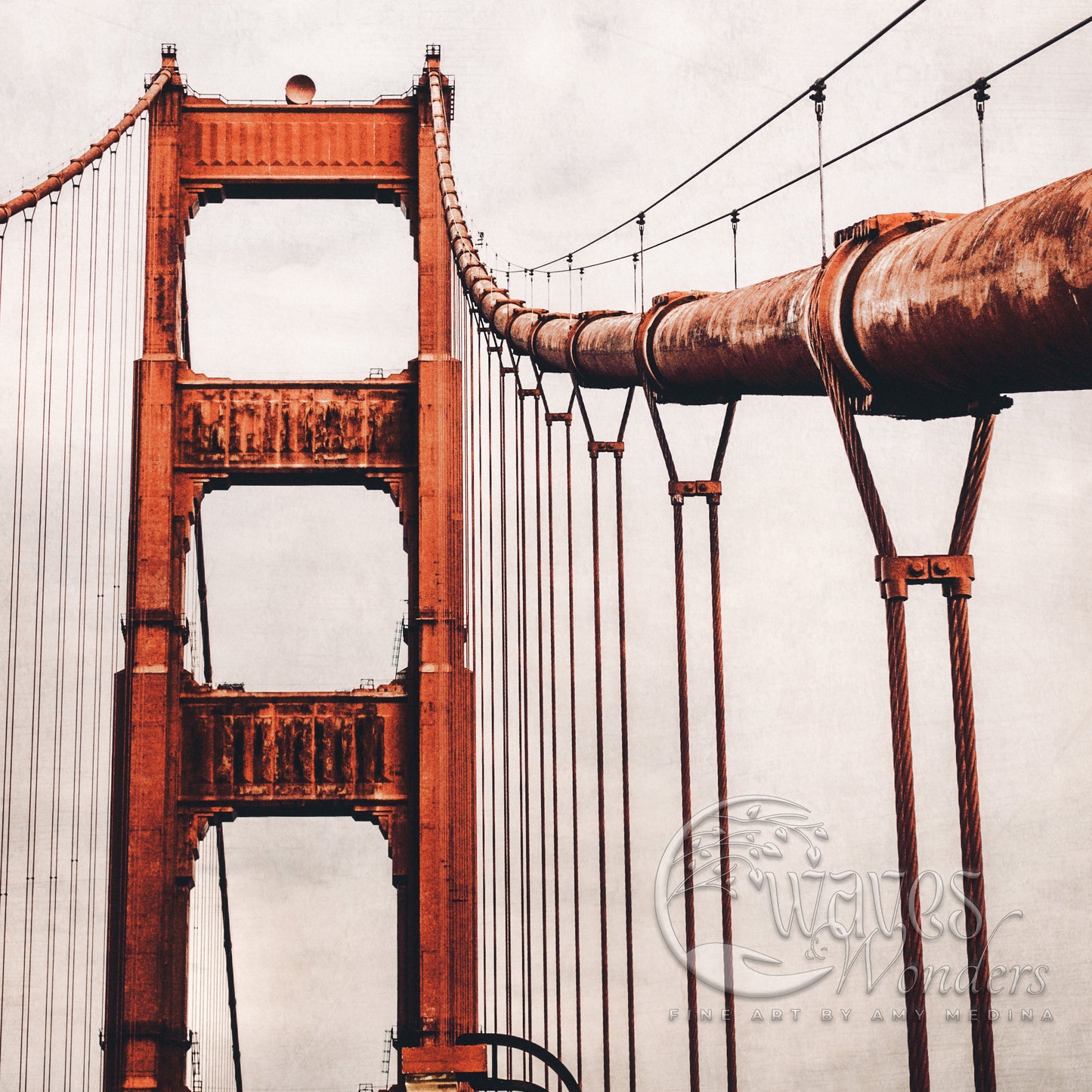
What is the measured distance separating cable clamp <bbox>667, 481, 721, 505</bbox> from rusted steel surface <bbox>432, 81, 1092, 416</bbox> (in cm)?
72

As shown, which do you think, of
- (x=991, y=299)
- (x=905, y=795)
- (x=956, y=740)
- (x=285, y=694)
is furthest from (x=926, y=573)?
(x=285, y=694)

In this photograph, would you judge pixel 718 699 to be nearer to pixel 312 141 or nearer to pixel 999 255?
pixel 999 255

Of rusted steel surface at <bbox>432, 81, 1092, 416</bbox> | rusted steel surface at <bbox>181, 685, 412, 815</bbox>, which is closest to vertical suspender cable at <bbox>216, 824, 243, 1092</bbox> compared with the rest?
rusted steel surface at <bbox>181, 685, 412, 815</bbox>

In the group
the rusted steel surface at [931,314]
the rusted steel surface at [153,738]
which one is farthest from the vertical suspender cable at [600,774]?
the rusted steel surface at [153,738]

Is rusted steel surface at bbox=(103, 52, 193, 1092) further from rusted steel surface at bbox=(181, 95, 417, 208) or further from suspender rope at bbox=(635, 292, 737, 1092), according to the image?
suspender rope at bbox=(635, 292, 737, 1092)

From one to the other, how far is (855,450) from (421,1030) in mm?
18071

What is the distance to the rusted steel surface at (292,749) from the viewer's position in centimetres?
2253

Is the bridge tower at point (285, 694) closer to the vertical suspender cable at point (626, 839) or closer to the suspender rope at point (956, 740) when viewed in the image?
the vertical suspender cable at point (626, 839)

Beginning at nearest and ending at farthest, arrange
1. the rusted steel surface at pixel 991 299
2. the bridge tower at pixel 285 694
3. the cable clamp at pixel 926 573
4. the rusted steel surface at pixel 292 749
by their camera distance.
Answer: the rusted steel surface at pixel 991 299
the cable clamp at pixel 926 573
the bridge tower at pixel 285 694
the rusted steel surface at pixel 292 749

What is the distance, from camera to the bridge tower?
Result: 2186cm

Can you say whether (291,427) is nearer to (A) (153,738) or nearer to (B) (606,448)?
(A) (153,738)

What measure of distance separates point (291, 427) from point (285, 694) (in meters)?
3.65

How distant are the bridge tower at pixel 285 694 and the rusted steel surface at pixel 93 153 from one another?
0.67 feet

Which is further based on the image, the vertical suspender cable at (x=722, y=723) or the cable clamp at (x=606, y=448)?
the cable clamp at (x=606, y=448)
